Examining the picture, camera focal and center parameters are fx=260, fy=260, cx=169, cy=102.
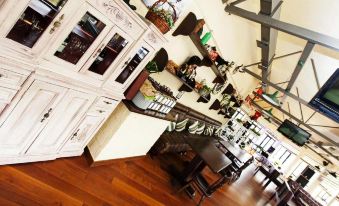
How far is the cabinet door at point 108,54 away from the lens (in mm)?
2525

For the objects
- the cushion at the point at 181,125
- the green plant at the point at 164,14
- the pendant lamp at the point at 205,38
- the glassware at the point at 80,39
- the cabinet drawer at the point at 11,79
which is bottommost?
the cabinet drawer at the point at 11,79

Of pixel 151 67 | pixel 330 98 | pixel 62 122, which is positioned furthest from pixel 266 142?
pixel 62 122

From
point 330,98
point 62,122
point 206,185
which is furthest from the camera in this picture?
point 206,185

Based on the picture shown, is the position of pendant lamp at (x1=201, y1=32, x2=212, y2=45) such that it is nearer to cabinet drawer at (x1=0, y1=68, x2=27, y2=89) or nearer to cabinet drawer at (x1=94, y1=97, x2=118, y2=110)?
cabinet drawer at (x1=94, y1=97, x2=118, y2=110)

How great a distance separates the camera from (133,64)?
3.12 m

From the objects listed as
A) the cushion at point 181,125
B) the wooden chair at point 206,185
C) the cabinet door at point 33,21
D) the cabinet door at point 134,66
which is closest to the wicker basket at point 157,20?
the cabinet door at point 134,66

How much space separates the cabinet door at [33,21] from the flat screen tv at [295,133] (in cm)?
723

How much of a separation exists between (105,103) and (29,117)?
2.97 ft

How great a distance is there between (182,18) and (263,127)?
44.9 feet

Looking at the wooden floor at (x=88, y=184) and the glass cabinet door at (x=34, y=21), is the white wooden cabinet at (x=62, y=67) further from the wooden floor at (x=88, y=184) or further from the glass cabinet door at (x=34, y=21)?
the wooden floor at (x=88, y=184)

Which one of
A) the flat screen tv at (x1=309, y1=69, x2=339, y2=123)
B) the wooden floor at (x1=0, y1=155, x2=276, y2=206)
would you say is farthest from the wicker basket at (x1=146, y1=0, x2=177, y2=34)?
the flat screen tv at (x1=309, y1=69, x2=339, y2=123)

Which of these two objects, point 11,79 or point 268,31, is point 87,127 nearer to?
point 11,79

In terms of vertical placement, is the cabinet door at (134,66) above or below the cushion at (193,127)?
above

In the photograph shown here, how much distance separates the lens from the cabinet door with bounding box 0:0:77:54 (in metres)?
1.75
